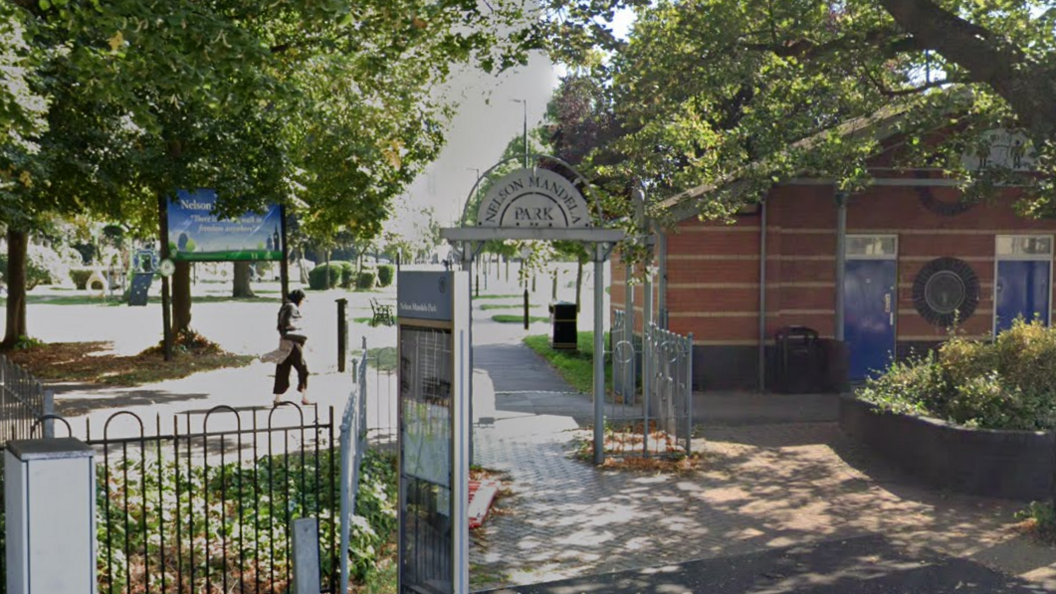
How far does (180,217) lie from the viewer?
2180cm

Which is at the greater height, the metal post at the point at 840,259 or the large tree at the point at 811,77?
the large tree at the point at 811,77

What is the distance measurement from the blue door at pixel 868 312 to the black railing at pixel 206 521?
11.9m

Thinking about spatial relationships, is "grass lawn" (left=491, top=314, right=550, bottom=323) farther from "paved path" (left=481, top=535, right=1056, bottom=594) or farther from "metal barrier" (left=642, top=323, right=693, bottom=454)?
"paved path" (left=481, top=535, right=1056, bottom=594)

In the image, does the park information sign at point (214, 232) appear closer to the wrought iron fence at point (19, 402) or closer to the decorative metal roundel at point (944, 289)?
the decorative metal roundel at point (944, 289)

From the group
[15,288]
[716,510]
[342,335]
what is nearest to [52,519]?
[716,510]

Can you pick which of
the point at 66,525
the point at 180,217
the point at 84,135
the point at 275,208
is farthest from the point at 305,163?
the point at 66,525

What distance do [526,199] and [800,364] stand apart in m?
7.87

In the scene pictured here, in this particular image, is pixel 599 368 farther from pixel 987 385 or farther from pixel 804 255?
pixel 804 255

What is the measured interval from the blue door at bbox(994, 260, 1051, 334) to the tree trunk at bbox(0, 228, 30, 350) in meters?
20.8

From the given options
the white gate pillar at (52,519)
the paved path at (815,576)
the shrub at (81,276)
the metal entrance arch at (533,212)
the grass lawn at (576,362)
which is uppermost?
the metal entrance arch at (533,212)

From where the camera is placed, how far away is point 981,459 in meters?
10.4

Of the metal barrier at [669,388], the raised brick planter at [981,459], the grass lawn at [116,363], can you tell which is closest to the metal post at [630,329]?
the metal barrier at [669,388]

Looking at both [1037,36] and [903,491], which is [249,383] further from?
[1037,36]

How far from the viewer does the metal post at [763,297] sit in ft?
60.3
